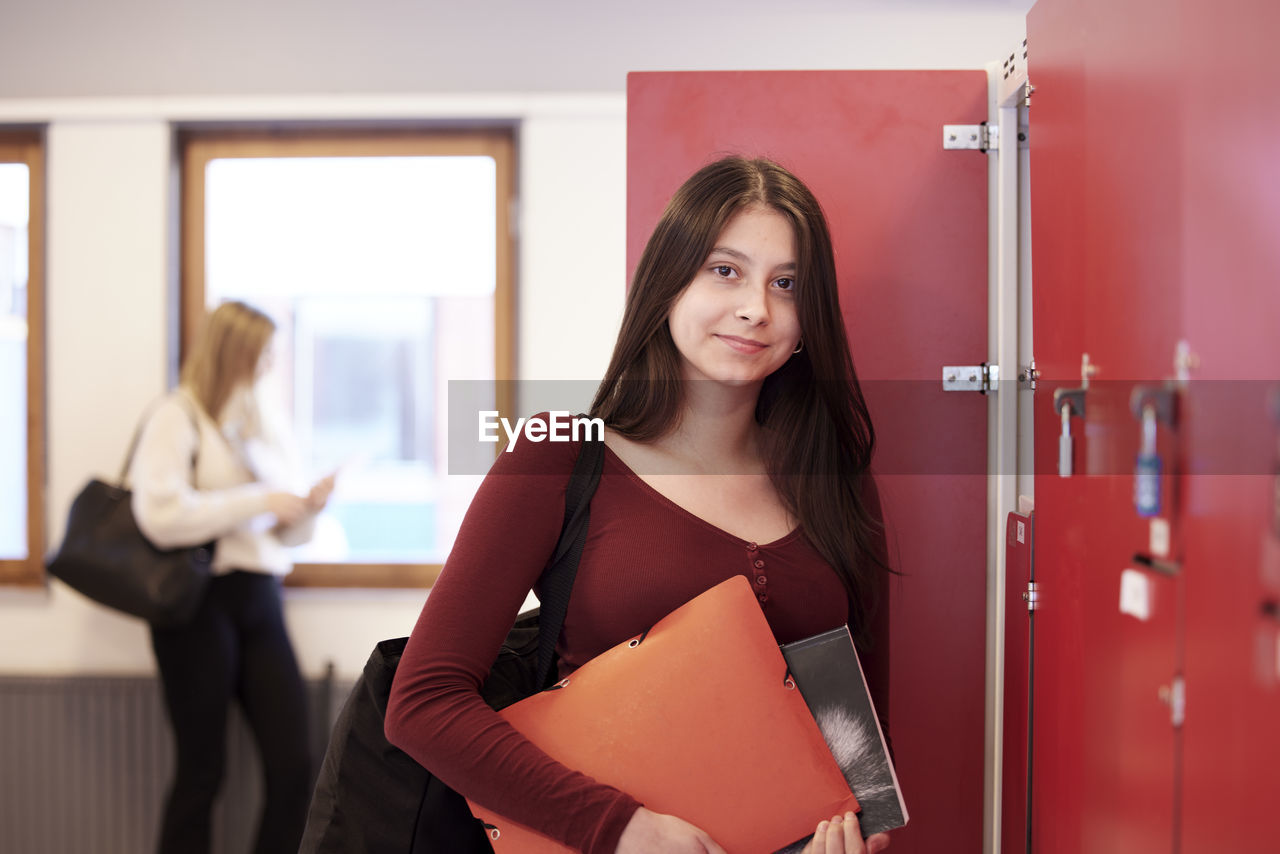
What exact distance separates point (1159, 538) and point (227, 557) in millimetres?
2223

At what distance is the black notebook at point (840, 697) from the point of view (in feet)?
3.58

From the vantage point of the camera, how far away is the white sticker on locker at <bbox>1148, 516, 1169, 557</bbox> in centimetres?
89

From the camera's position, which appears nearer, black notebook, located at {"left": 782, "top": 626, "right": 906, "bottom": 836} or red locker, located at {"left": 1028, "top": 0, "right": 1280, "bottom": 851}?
red locker, located at {"left": 1028, "top": 0, "right": 1280, "bottom": 851}

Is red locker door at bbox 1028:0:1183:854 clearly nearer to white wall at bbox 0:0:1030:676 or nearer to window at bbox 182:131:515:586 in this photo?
white wall at bbox 0:0:1030:676

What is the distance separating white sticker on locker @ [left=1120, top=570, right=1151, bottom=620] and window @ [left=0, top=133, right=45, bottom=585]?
2887mm

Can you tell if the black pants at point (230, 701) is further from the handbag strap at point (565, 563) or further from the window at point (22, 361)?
Result: the handbag strap at point (565, 563)

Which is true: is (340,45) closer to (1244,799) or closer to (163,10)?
(163,10)

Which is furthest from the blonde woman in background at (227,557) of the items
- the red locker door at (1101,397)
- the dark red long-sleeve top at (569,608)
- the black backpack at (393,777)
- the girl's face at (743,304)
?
the red locker door at (1101,397)

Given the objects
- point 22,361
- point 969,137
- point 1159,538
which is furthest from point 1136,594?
point 22,361

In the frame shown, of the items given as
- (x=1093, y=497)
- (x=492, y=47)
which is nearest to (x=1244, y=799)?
(x=1093, y=497)

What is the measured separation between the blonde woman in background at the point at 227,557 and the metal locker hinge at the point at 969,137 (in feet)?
5.96

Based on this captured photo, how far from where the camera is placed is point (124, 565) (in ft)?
7.56

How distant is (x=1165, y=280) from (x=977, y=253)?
715 mm

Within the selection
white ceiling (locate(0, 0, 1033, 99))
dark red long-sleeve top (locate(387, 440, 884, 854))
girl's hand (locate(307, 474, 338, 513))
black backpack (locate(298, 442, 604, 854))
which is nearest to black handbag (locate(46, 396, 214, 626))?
girl's hand (locate(307, 474, 338, 513))
